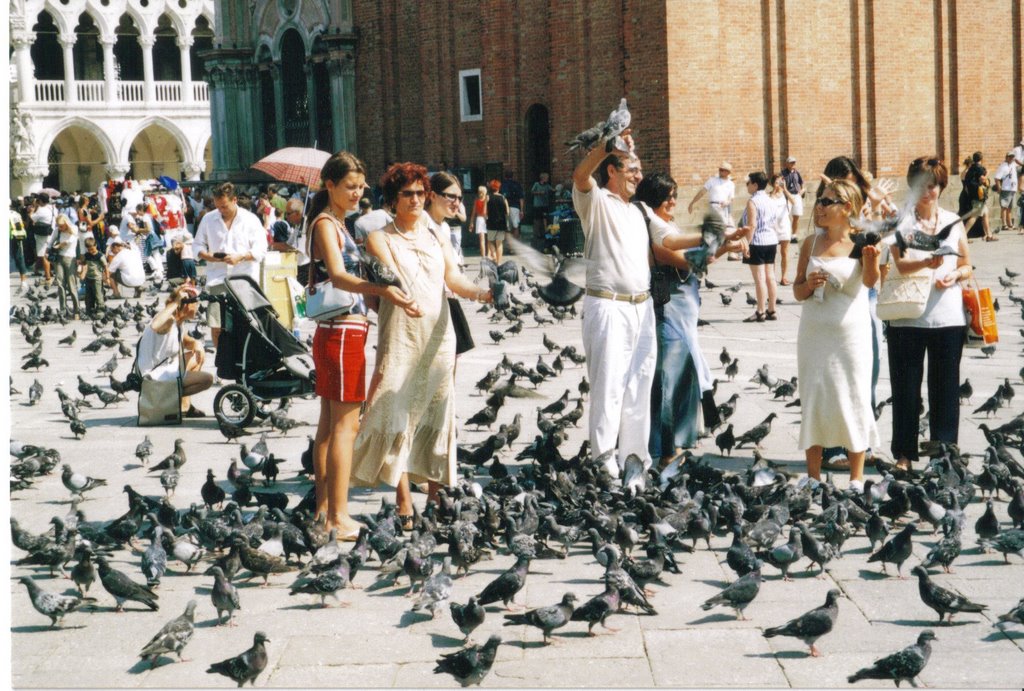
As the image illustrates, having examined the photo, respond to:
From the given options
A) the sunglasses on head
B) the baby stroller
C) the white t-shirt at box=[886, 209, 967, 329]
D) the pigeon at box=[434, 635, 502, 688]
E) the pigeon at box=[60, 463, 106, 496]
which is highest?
the sunglasses on head

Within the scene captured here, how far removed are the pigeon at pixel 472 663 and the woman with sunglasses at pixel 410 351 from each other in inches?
81.0

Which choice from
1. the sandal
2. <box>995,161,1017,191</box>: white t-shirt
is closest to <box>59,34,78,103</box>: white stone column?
<box>995,161,1017,191</box>: white t-shirt

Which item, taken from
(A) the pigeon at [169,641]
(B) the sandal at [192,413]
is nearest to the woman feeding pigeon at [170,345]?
(B) the sandal at [192,413]

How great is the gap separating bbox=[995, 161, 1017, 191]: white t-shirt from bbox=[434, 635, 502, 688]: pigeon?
24.0 m

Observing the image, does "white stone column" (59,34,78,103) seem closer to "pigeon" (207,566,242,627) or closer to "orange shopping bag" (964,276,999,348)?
"orange shopping bag" (964,276,999,348)

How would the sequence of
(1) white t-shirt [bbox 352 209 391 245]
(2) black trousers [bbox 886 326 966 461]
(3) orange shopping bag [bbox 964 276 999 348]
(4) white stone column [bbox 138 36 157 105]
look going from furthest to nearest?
(4) white stone column [bbox 138 36 157 105], (1) white t-shirt [bbox 352 209 391 245], (3) orange shopping bag [bbox 964 276 999 348], (2) black trousers [bbox 886 326 966 461]

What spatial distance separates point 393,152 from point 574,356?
2066 cm

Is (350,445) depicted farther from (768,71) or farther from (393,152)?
(393,152)

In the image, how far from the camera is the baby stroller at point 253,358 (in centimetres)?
984

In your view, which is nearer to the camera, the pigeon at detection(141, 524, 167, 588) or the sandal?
the pigeon at detection(141, 524, 167, 588)

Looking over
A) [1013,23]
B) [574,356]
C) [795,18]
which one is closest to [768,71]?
[795,18]

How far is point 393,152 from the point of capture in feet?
106

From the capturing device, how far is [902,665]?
4.59 metres

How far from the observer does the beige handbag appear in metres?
7.84
